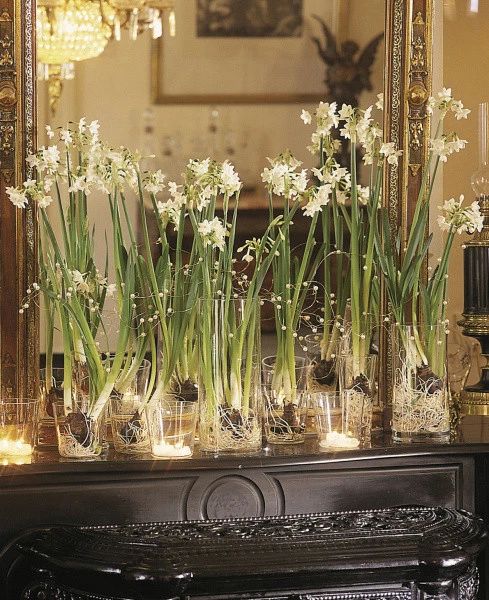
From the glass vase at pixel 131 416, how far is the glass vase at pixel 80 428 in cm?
3

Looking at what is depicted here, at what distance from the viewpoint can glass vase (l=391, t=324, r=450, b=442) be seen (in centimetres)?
245

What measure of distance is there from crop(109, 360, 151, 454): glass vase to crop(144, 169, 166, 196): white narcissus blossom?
370mm

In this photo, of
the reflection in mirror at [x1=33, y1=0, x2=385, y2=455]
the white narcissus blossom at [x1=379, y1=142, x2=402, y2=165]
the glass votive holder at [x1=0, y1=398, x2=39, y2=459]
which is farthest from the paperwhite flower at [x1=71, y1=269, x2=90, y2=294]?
the white narcissus blossom at [x1=379, y1=142, x2=402, y2=165]

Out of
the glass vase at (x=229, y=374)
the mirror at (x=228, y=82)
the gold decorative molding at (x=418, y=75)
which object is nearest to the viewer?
the glass vase at (x=229, y=374)

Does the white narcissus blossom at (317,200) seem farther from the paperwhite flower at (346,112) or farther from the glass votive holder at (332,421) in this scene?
the glass votive holder at (332,421)

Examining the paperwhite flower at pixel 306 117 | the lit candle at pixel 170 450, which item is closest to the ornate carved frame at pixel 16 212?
the lit candle at pixel 170 450

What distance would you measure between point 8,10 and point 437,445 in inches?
49.4

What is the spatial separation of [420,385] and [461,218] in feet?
1.19

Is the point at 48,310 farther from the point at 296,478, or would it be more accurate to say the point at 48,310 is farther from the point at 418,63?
the point at 418,63

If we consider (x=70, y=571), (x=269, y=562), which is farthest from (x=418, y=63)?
(x=70, y=571)

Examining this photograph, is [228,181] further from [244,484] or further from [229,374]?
[244,484]

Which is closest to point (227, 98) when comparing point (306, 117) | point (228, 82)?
point (228, 82)

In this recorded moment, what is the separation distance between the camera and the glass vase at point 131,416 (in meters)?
2.36

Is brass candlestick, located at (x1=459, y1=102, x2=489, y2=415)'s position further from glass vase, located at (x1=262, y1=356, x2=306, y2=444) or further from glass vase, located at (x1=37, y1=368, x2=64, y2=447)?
glass vase, located at (x1=37, y1=368, x2=64, y2=447)
